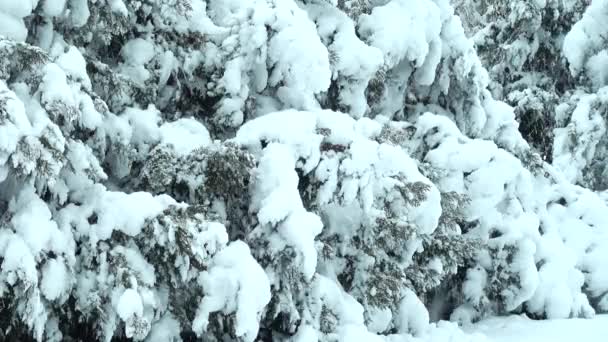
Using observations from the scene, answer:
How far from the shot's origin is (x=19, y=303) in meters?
3.08

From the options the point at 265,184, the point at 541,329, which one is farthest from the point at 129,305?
the point at 541,329

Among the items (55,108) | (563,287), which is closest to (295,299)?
(55,108)

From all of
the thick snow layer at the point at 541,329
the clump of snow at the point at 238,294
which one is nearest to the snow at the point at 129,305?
the clump of snow at the point at 238,294

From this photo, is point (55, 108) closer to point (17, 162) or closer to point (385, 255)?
point (17, 162)

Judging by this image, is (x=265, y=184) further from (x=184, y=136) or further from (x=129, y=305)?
(x=129, y=305)

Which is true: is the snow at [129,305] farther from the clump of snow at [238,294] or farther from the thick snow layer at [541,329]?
the thick snow layer at [541,329]

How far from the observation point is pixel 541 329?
17.0 feet

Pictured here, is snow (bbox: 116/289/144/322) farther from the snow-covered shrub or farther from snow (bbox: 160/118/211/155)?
snow (bbox: 160/118/211/155)

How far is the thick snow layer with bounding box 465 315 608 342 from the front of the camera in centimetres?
497

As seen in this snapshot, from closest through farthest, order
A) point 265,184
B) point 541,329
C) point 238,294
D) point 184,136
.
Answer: point 238,294
point 265,184
point 184,136
point 541,329

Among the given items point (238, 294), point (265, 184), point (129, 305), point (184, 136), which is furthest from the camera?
point (184, 136)

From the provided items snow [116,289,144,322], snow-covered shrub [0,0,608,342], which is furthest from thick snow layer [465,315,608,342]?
snow [116,289,144,322]

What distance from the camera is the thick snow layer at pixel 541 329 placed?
4973mm

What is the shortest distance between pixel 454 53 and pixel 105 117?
121 inches
